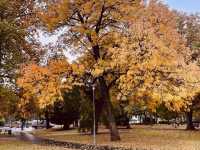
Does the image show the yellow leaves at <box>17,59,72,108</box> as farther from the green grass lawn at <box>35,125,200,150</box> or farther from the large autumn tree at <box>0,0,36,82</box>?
the green grass lawn at <box>35,125,200,150</box>

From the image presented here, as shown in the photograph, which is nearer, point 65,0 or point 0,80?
point 65,0

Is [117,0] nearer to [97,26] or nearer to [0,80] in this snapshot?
[97,26]

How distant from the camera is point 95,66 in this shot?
3622 cm

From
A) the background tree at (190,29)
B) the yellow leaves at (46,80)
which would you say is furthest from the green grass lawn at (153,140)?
the background tree at (190,29)

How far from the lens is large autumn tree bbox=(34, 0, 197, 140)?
112 feet

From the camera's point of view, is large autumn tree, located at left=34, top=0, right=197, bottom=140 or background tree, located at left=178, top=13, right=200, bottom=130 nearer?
large autumn tree, located at left=34, top=0, right=197, bottom=140

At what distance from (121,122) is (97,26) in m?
45.7

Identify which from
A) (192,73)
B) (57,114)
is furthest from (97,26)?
(57,114)

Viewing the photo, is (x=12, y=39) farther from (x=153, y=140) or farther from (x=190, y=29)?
(x=190, y=29)

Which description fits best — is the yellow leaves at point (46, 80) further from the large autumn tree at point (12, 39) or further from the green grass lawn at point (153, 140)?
the green grass lawn at point (153, 140)

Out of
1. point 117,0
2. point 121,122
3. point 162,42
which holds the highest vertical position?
point 117,0

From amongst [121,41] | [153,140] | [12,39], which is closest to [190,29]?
[121,41]

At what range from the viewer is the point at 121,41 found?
3591cm

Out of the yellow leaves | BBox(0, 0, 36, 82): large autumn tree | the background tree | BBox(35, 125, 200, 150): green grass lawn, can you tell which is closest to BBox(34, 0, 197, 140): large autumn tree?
the yellow leaves
